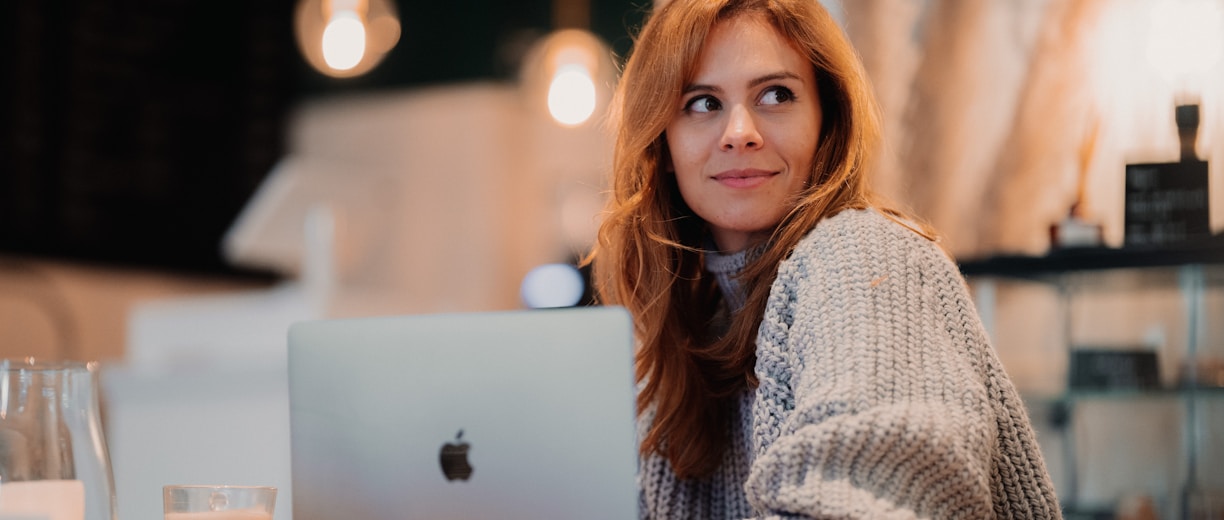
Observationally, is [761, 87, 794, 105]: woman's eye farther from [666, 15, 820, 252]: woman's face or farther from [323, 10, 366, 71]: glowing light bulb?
[323, 10, 366, 71]: glowing light bulb

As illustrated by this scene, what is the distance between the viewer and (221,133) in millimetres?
5387

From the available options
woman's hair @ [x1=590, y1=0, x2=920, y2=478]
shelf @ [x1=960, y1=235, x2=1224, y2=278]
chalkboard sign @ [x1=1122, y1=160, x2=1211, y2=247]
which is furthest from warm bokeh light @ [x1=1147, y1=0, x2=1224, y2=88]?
woman's hair @ [x1=590, y1=0, x2=920, y2=478]

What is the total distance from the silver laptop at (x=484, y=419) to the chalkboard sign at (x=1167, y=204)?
1471 mm

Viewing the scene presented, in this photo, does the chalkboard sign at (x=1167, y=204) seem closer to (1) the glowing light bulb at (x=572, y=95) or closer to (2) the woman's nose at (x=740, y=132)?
(2) the woman's nose at (x=740, y=132)

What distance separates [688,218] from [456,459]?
0.66 m

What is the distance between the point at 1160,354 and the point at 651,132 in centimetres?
144

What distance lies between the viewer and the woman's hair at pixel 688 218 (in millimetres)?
1440

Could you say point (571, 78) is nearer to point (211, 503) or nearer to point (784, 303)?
point (784, 303)

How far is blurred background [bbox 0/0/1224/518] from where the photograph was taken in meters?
2.41

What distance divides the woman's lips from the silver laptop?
44 cm

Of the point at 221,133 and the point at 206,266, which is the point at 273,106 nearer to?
the point at 221,133

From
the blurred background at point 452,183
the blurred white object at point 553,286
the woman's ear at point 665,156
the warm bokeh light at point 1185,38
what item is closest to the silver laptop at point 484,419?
the woman's ear at point 665,156

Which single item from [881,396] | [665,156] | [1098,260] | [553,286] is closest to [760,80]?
[665,156]

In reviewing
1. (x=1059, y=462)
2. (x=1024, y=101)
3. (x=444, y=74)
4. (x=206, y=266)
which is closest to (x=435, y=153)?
(x=444, y=74)
